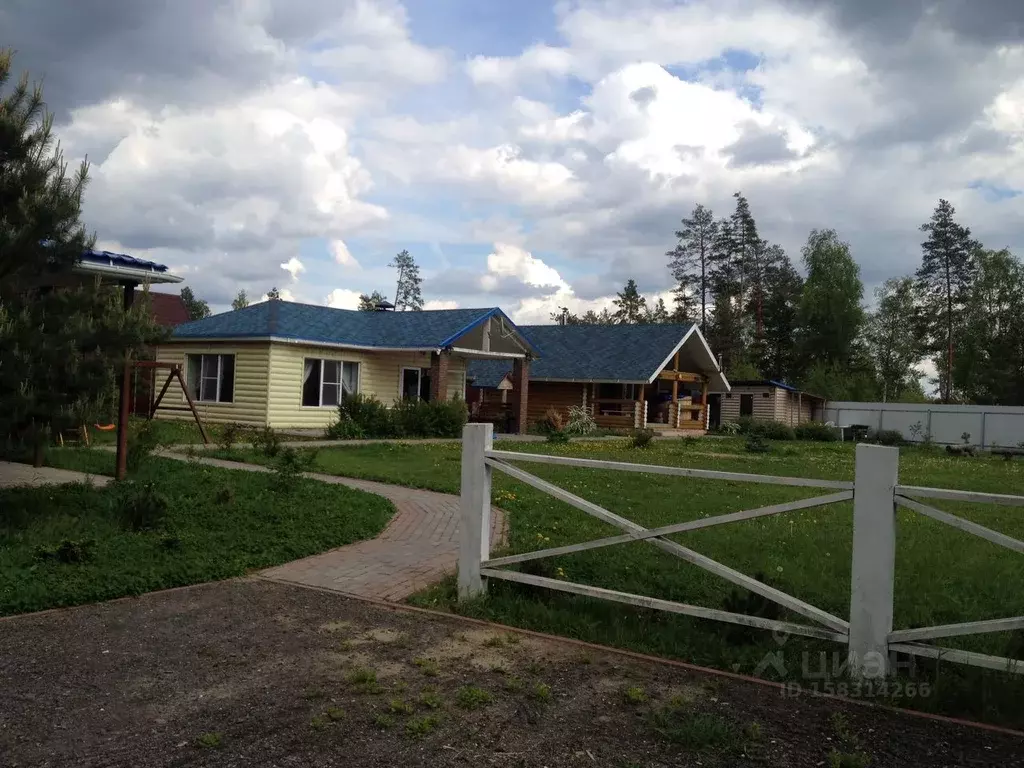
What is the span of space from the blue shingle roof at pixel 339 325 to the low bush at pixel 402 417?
1.99 m

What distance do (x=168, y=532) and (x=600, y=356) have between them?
91.5ft

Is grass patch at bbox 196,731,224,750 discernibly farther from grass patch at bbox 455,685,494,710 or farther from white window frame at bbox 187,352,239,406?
white window frame at bbox 187,352,239,406

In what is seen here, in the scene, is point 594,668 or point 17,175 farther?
point 17,175

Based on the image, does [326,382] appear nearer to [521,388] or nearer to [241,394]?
[241,394]

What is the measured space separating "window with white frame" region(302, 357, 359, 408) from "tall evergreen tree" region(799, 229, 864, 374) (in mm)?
40843

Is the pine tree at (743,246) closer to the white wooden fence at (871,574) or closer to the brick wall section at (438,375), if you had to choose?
the brick wall section at (438,375)

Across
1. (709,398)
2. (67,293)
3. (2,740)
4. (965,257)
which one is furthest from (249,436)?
(965,257)

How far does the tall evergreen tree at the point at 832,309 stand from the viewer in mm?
57562

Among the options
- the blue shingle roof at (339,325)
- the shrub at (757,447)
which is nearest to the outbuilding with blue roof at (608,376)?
the blue shingle roof at (339,325)

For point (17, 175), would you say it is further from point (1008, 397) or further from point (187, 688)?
point (1008, 397)

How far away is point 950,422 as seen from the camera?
37.0 m

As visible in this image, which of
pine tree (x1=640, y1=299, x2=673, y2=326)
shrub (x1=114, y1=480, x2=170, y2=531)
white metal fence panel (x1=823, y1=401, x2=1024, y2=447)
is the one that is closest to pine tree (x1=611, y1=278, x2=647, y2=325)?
pine tree (x1=640, y1=299, x2=673, y2=326)

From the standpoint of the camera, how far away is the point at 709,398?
45.7 meters

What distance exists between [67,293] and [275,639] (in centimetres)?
470
